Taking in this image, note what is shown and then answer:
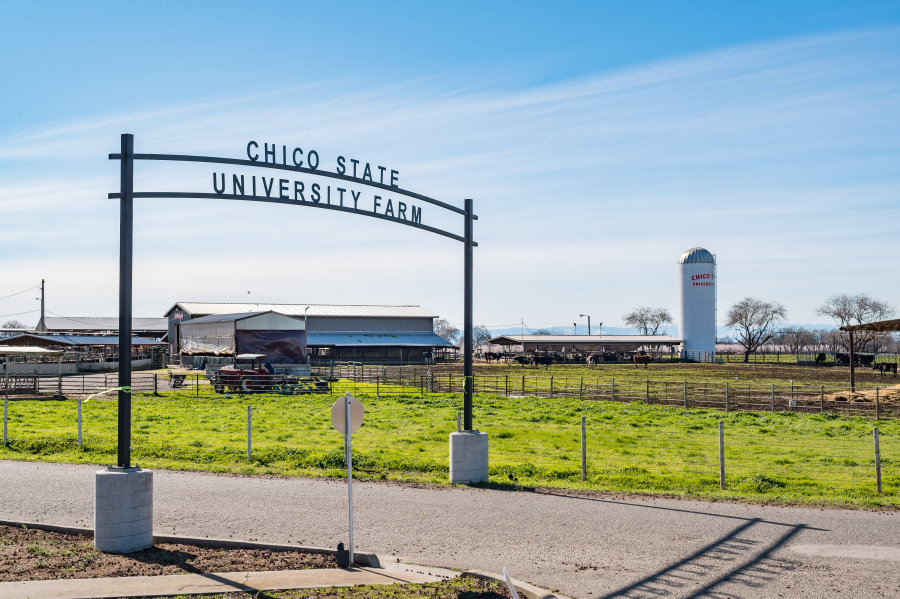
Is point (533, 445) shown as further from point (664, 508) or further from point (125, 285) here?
point (125, 285)

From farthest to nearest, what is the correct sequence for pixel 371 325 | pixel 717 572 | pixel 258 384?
pixel 371 325 < pixel 258 384 < pixel 717 572

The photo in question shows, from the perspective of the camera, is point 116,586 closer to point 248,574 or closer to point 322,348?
point 248,574

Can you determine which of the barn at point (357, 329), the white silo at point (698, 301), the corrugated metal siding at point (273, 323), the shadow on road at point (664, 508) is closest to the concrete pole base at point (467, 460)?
the shadow on road at point (664, 508)

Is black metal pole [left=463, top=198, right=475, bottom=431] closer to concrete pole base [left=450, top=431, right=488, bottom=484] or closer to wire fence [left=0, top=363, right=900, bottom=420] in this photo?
concrete pole base [left=450, top=431, right=488, bottom=484]

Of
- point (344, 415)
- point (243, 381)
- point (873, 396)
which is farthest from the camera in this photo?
point (243, 381)

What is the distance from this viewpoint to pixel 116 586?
26.0 feet

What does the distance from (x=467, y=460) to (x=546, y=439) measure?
732cm

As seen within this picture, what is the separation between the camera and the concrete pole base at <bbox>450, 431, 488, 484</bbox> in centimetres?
1375

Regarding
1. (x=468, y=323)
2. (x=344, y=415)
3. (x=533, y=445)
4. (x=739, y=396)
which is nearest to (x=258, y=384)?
(x=739, y=396)

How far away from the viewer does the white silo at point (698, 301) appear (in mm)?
97125

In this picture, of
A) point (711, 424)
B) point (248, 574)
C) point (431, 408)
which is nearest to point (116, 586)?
point (248, 574)

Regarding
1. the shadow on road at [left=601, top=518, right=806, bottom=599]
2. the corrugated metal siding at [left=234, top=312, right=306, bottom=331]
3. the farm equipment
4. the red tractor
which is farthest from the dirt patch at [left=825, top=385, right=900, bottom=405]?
the corrugated metal siding at [left=234, top=312, right=306, bottom=331]

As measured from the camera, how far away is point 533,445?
19.5m

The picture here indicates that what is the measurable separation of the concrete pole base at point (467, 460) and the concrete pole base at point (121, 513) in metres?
5.52
